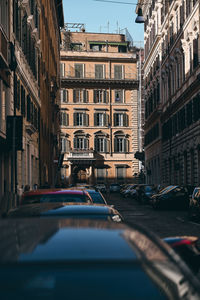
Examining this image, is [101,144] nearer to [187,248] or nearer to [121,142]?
[121,142]

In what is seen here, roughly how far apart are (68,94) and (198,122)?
1656 inches

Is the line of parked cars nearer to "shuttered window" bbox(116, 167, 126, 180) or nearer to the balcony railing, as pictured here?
the balcony railing

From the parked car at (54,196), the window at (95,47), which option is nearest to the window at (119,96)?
the window at (95,47)

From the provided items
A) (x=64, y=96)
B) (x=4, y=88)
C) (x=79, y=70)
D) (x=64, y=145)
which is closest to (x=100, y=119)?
Result: (x=64, y=96)

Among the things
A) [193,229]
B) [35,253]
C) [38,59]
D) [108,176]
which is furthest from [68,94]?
[35,253]

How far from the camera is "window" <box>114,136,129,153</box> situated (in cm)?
7831

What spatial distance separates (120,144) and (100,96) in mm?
7578

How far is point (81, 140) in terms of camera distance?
78000mm

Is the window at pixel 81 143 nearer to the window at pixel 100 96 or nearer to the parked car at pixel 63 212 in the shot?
the window at pixel 100 96

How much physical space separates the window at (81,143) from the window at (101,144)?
130cm

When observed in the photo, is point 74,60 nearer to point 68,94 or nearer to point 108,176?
point 68,94

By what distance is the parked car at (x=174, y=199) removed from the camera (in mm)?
29156

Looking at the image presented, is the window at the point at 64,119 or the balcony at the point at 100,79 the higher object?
the balcony at the point at 100,79

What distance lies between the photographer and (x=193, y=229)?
1678 cm
